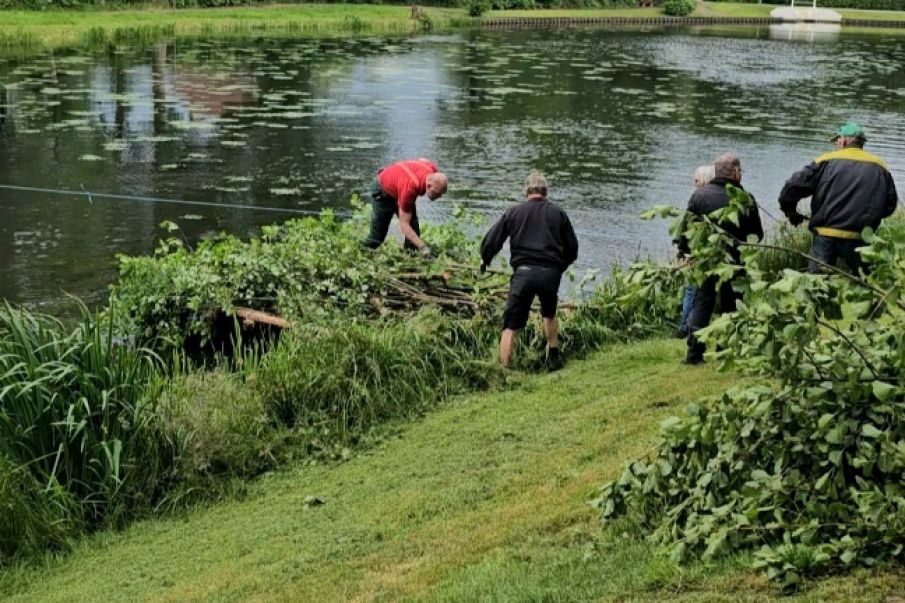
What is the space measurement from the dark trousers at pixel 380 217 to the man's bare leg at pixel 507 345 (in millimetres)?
2174

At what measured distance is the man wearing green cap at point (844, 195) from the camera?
932cm

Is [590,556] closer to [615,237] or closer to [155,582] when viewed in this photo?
[155,582]

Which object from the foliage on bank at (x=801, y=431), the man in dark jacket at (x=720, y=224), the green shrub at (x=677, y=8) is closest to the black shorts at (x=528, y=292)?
the man in dark jacket at (x=720, y=224)

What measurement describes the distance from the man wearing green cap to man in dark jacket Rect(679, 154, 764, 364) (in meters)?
0.48

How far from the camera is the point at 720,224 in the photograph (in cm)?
877

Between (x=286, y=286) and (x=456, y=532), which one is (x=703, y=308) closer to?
(x=456, y=532)

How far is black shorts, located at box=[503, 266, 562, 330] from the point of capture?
1008cm

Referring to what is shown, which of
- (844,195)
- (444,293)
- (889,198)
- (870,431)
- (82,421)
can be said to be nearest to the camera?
(870,431)

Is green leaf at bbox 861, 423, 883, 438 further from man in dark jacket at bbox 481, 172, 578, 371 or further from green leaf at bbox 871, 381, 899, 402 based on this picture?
man in dark jacket at bbox 481, 172, 578, 371

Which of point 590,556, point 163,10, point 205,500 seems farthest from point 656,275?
point 163,10

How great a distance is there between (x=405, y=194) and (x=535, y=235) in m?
2.13

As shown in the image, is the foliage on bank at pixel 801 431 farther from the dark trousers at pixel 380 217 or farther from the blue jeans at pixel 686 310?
the dark trousers at pixel 380 217

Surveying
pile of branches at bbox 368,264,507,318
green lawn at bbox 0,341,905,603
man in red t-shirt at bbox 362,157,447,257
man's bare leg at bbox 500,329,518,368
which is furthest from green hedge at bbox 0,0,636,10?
green lawn at bbox 0,341,905,603

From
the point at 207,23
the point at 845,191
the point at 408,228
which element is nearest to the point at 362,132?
the point at 408,228
